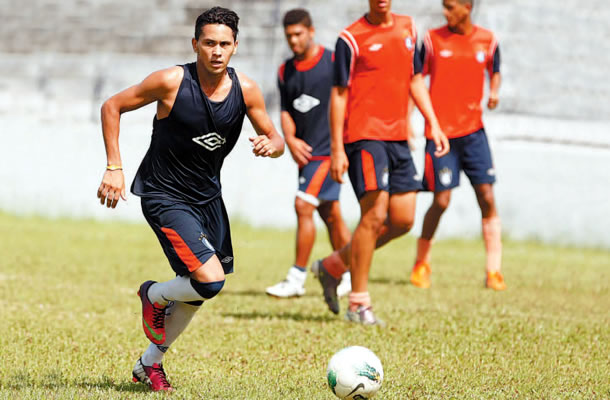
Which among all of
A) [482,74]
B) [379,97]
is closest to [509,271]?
[482,74]

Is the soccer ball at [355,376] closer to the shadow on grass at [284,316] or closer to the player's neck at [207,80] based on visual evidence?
the player's neck at [207,80]

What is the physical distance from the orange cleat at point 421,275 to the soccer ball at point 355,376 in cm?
518

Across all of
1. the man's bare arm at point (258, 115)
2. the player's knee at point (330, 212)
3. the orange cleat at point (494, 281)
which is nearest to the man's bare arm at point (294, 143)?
the player's knee at point (330, 212)

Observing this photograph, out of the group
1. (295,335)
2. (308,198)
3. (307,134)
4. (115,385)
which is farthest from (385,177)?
(115,385)

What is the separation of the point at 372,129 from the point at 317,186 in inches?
71.3

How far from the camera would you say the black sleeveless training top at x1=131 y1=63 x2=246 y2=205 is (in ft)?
17.0

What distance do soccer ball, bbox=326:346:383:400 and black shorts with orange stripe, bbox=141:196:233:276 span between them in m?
0.90

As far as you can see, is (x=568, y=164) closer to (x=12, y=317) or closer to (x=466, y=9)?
(x=466, y=9)

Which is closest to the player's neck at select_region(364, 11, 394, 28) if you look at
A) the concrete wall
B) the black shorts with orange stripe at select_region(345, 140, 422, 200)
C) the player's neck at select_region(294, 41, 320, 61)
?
the black shorts with orange stripe at select_region(345, 140, 422, 200)

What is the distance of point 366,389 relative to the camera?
4.77 meters

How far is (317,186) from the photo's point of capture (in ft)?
29.9

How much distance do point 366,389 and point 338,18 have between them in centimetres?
1183

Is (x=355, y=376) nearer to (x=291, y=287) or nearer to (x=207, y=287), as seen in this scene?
Answer: (x=207, y=287)

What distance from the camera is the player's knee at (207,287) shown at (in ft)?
16.5
